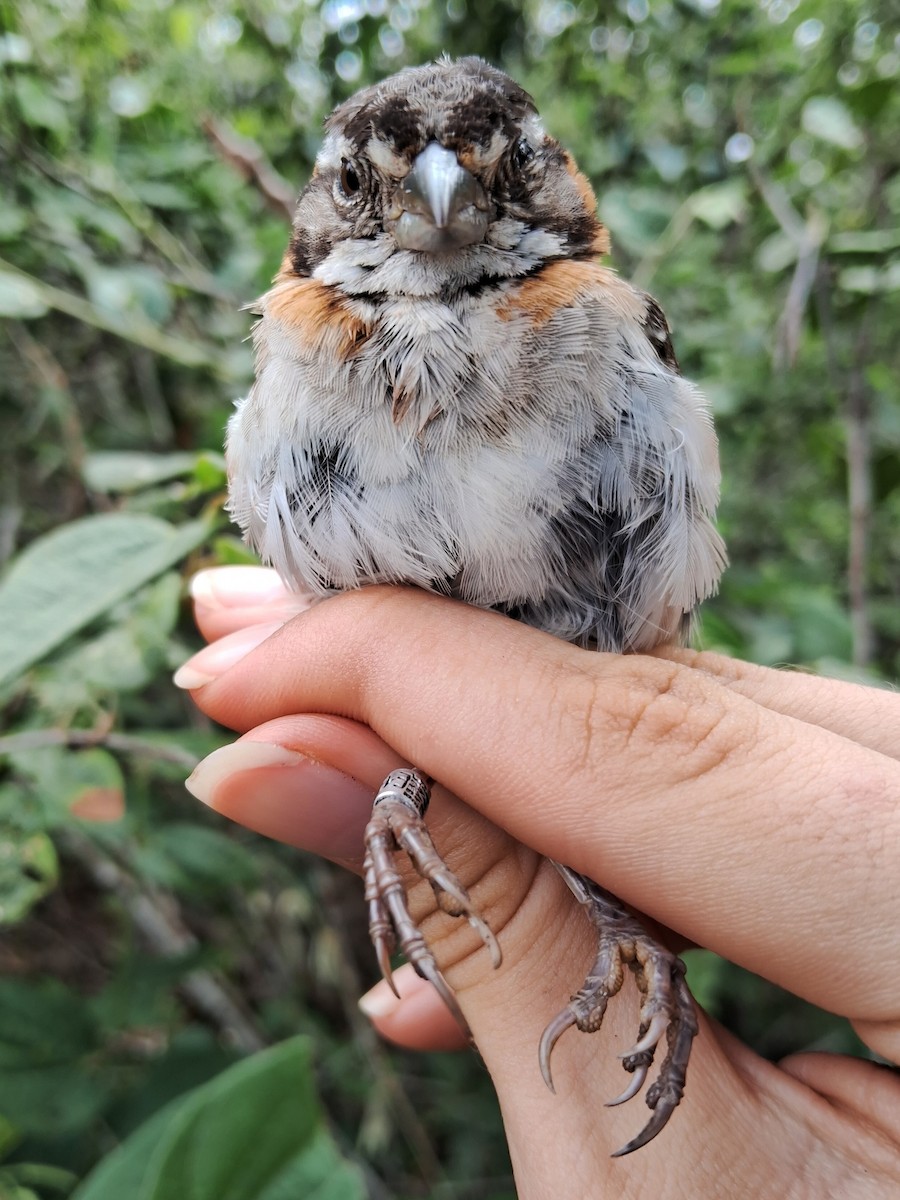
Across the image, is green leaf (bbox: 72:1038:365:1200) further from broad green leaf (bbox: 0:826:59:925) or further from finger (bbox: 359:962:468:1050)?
broad green leaf (bbox: 0:826:59:925)

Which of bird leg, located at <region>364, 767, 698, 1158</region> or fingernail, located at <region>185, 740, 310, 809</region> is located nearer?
bird leg, located at <region>364, 767, 698, 1158</region>

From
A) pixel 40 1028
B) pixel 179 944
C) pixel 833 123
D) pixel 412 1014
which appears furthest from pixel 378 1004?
pixel 833 123

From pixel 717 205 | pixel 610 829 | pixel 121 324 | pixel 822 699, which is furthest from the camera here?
pixel 121 324

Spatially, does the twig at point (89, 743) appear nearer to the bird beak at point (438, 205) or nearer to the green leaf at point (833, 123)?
the bird beak at point (438, 205)

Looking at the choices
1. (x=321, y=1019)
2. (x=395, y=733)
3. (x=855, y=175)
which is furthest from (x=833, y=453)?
(x=321, y=1019)

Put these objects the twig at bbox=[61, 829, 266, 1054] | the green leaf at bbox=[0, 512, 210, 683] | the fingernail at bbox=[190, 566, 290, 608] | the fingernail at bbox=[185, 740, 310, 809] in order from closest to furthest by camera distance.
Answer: the fingernail at bbox=[185, 740, 310, 809]
the green leaf at bbox=[0, 512, 210, 683]
the fingernail at bbox=[190, 566, 290, 608]
the twig at bbox=[61, 829, 266, 1054]

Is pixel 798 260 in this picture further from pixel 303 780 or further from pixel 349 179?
pixel 303 780

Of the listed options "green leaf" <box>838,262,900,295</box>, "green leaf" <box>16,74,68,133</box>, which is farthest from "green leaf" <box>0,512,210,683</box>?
"green leaf" <box>838,262,900,295</box>
